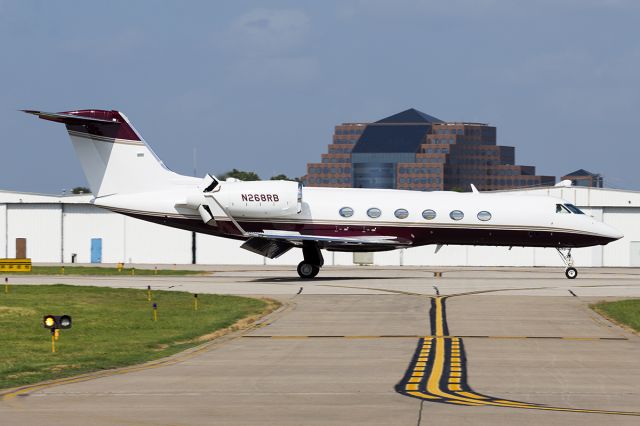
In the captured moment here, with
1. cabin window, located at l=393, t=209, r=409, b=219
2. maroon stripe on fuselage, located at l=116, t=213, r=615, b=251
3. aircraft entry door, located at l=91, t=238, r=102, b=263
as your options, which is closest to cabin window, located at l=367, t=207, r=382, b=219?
maroon stripe on fuselage, located at l=116, t=213, r=615, b=251

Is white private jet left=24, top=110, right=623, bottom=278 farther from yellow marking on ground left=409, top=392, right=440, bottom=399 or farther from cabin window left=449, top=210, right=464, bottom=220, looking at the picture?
yellow marking on ground left=409, top=392, right=440, bottom=399

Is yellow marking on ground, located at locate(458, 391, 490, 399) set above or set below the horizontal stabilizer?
below

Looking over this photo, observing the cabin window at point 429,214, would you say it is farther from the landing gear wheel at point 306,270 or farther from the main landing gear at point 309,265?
the landing gear wheel at point 306,270

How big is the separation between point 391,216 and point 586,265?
27.8 m

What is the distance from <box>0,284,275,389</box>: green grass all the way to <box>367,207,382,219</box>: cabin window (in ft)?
36.0

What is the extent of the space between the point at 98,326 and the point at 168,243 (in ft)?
147

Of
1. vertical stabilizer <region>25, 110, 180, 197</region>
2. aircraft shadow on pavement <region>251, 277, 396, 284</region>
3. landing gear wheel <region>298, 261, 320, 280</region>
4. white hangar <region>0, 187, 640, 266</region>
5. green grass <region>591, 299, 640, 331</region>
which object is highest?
vertical stabilizer <region>25, 110, 180, 197</region>

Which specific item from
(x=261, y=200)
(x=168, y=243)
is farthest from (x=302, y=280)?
(x=168, y=243)

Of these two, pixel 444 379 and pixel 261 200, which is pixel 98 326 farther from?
pixel 261 200

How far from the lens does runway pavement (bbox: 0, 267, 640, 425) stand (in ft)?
47.6

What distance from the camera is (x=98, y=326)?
2861cm

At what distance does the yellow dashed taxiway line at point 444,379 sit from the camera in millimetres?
15509

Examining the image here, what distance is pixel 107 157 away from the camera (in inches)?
1896

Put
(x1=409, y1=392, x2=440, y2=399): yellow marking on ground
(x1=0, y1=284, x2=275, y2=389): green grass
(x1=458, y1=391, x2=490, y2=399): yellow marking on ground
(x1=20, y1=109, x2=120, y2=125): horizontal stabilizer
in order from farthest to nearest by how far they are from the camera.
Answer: (x1=20, y1=109, x2=120, y2=125): horizontal stabilizer
(x1=0, y1=284, x2=275, y2=389): green grass
(x1=458, y1=391, x2=490, y2=399): yellow marking on ground
(x1=409, y1=392, x2=440, y2=399): yellow marking on ground
